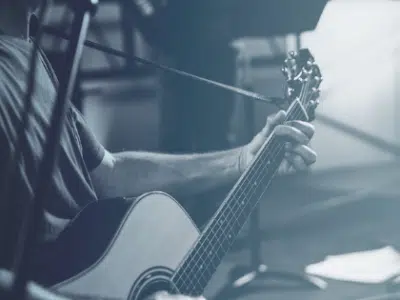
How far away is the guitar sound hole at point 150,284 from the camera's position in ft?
2.61

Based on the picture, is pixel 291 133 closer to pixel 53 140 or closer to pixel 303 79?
pixel 303 79

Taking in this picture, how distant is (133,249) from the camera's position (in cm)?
82

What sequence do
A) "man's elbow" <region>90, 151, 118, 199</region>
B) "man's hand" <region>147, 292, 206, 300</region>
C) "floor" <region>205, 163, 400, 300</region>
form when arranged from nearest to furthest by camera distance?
"man's hand" <region>147, 292, 206, 300</region>, "man's elbow" <region>90, 151, 118, 199</region>, "floor" <region>205, 163, 400, 300</region>

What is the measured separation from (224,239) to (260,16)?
42 centimetres

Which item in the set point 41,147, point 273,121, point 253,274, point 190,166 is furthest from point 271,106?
point 41,147

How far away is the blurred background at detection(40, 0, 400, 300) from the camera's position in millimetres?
895

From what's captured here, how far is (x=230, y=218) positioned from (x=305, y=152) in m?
0.20

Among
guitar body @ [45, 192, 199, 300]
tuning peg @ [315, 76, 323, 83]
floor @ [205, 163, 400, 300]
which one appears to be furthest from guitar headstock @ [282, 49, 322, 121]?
guitar body @ [45, 192, 199, 300]

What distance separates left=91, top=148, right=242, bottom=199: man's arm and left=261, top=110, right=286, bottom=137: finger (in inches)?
2.3

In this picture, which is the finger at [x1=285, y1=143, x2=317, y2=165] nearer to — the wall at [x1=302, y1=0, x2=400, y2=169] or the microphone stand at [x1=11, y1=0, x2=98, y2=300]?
the wall at [x1=302, y1=0, x2=400, y2=169]

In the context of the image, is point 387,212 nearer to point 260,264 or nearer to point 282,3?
point 260,264

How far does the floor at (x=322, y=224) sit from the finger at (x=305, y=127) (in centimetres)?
8

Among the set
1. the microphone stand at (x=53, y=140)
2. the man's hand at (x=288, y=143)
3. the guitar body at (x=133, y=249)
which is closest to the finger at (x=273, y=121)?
the man's hand at (x=288, y=143)

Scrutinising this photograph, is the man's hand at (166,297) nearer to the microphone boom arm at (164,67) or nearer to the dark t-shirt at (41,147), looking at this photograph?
the dark t-shirt at (41,147)
